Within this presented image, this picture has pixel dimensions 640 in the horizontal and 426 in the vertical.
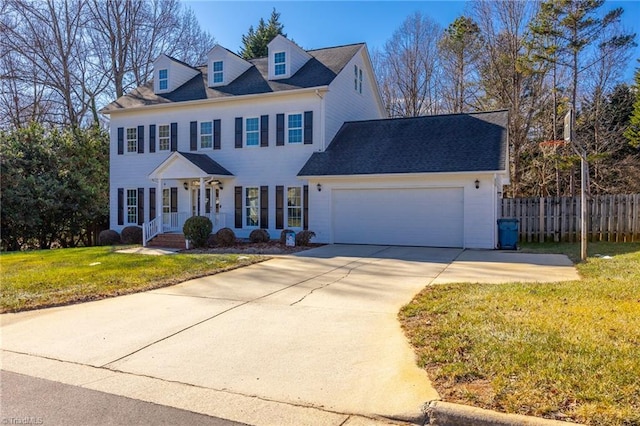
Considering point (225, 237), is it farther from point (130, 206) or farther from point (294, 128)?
point (130, 206)

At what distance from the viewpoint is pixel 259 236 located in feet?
57.0

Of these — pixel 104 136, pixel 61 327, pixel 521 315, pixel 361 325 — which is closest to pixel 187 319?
pixel 61 327

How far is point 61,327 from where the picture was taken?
5.97m

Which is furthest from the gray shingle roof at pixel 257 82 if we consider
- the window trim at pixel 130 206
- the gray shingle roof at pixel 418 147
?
the window trim at pixel 130 206

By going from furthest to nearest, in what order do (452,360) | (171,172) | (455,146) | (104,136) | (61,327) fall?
(104,136), (171,172), (455,146), (61,327), (452,360)

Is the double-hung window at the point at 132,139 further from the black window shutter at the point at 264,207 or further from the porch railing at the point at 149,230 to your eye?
the black window shutter at the point at 264,207

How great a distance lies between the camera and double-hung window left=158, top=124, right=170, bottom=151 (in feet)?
66.0

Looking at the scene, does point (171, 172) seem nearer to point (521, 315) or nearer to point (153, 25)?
point (521, 315)

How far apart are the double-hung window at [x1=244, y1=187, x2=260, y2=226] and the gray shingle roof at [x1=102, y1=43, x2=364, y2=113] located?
4225 millimetres

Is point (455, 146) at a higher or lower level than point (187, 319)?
higher

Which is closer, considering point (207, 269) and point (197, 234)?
point (207, 269)

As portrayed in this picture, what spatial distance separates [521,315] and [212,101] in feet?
53.7

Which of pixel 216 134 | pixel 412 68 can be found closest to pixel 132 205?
pixel 216 134

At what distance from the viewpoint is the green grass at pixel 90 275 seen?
771cm
